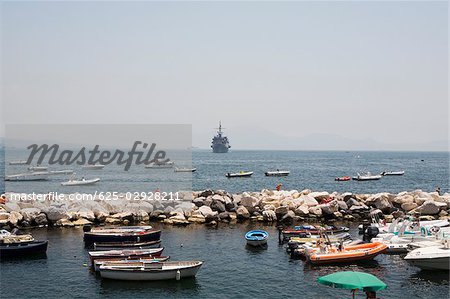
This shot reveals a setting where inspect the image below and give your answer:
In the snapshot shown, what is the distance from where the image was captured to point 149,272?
94.7 feet

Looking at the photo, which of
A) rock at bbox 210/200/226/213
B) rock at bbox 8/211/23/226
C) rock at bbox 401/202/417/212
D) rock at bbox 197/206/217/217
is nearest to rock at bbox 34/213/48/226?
rock at bbox 8/211/23/226

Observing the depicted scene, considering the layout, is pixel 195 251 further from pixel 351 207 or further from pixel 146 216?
pixel 351 207

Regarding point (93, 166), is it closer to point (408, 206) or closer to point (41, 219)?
point (41, 219)

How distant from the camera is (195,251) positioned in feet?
119

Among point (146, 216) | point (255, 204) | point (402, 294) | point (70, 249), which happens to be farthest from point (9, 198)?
point (402, 294)

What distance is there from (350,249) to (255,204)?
62.2ft

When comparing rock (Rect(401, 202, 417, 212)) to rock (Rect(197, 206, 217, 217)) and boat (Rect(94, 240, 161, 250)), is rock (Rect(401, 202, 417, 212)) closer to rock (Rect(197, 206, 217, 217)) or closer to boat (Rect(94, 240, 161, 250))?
rock (Rect(197, 206, 217, 217))

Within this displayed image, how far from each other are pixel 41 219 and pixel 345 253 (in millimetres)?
31188

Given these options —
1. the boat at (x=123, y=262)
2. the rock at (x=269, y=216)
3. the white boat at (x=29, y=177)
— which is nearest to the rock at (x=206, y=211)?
the rock at (x=269, y=216)

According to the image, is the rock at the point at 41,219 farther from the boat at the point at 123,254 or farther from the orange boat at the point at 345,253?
the orange boat at the point at 345,253

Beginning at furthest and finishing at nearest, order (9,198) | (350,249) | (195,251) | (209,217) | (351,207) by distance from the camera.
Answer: (9,198)
(351,207)
(209,217)
(195,251)
(350,249)

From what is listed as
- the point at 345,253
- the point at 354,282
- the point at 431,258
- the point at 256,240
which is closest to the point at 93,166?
the point at 256,240

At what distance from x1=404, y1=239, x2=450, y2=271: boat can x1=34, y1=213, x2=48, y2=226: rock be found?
116 feet

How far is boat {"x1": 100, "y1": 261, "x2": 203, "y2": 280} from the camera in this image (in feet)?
94.6
